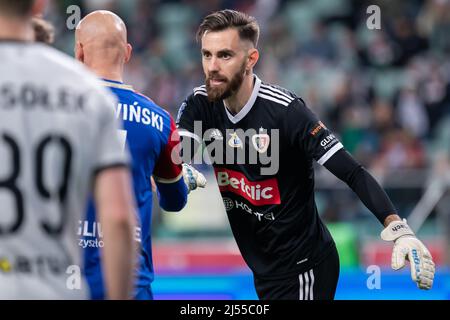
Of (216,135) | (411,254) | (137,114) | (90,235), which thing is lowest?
(411,254)

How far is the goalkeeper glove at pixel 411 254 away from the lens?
17.6ft

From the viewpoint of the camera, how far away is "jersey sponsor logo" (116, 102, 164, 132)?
16.3 ft

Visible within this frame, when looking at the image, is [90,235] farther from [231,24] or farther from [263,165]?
[231,24]

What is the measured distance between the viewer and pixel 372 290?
9586mm

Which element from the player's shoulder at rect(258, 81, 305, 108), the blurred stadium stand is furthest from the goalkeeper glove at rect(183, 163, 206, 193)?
the blurred stadium stand

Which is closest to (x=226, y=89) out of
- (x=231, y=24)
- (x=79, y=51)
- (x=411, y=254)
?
(x=231, y=24)

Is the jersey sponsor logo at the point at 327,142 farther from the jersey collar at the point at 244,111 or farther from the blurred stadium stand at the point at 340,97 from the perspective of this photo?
the blurred stadium stand at the point at 340,97

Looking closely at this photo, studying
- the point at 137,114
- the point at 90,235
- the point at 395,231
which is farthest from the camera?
→ the point at 395,231

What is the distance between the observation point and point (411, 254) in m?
5.43

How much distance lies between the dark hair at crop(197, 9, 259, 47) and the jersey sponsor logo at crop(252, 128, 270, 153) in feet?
2.37

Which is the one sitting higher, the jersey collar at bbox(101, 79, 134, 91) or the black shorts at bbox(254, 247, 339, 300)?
the jersey collar at bbox(101, 79, 134, 91)

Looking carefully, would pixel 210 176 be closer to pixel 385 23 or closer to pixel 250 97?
pixel 385 23

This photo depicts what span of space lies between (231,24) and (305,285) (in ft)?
6.04

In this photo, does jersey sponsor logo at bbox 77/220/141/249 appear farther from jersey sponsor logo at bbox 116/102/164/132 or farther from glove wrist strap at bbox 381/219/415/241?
glove wrist strap at bbox 381/219/415/241
